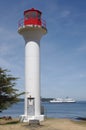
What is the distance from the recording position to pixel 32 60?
81.8 ft

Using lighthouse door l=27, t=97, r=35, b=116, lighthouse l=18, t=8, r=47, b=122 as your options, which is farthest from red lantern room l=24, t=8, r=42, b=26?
lighthouse door l=27, t=97, r=35, b=116

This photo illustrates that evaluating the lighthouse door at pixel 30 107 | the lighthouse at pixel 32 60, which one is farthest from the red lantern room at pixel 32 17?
the lighthouse door at pixel 30 107

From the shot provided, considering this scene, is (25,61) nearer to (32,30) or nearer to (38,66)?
(38,66)

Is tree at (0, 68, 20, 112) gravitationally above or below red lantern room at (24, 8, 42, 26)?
below

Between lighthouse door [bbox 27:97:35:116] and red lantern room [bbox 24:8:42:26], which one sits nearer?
lighthouse door [bbox 27:97:35:116]

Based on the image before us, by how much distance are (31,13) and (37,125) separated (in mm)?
10680

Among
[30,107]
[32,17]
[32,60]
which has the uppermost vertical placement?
[32,17]

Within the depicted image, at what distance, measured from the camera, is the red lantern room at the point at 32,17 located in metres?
25.1

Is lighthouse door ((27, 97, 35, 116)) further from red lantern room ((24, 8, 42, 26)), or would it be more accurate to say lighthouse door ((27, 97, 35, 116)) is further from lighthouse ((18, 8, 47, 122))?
red lantern room ((24, 8, 42, 26))

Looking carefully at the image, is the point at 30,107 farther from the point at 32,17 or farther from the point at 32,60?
the point at 32,17

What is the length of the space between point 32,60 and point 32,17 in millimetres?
4095

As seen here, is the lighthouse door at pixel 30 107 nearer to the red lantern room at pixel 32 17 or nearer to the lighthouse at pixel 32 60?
the lighthouse at pixel 32 60

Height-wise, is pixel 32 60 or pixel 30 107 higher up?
pixel 32 60

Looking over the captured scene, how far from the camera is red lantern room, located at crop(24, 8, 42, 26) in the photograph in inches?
989
